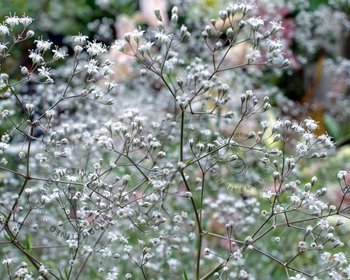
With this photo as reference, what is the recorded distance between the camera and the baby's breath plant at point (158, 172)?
3.25ft

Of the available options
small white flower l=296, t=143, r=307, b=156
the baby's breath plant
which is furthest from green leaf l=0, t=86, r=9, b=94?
small white flower l=296, t=143, r=307, b=156

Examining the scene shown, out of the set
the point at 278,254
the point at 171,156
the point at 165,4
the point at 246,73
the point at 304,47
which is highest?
the point at 304,47

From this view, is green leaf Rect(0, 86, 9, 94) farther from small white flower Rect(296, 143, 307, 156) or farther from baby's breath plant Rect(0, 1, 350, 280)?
small white flower Rect(296, 143, 307, 156)

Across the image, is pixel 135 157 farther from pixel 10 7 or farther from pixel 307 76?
pixel 307 76

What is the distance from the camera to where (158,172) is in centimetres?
104

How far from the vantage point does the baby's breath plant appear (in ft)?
3.25

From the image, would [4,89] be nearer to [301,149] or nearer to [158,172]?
[158,172]

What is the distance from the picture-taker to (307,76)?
4.35m

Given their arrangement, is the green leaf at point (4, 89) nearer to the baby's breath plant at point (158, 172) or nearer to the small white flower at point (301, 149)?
the baby's breath plant at point (158, 172)

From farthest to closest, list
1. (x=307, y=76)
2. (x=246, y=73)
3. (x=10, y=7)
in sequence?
(x=307, y=76) < (x=10, y=7) < (x=246, y=73)

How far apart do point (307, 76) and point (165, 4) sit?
2.26 m

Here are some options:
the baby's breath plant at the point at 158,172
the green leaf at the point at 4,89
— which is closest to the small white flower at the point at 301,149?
the baby's breath plant at the point at 158,172

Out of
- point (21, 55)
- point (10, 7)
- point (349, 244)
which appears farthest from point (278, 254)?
point (21, 55)

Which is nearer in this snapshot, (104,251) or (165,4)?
(104,251)
